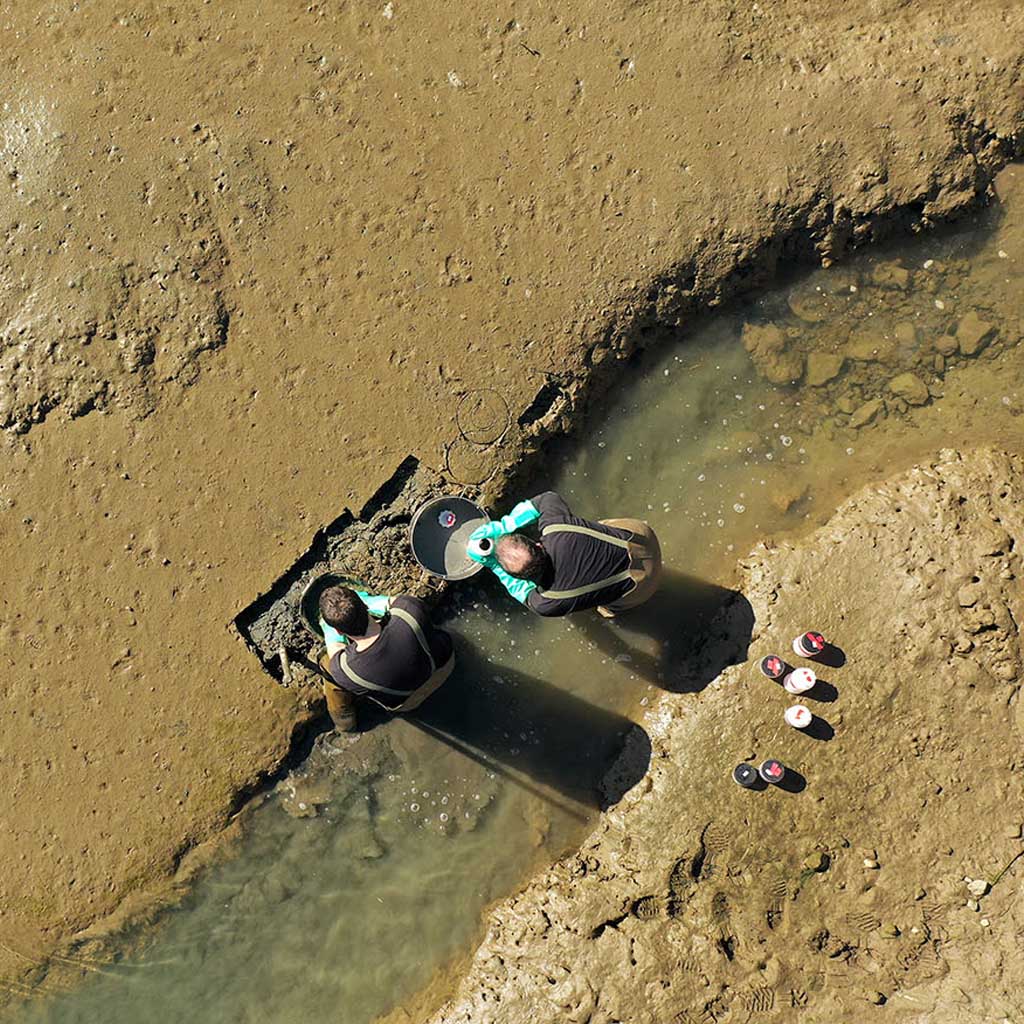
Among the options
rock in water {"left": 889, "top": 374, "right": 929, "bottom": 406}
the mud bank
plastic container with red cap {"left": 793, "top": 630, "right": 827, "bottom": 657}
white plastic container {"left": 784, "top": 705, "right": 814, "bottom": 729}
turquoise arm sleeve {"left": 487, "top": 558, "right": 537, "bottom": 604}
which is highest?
turquoise arm sleeve {"left": 487, "top": 558, "right": 537, "bottom": 604}

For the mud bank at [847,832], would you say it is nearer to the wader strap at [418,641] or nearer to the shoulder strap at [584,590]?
the shoulder strap at [584,590]

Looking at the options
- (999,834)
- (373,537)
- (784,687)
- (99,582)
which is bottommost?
(999,834)

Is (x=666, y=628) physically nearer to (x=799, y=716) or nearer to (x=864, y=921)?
(x=799, y=716)

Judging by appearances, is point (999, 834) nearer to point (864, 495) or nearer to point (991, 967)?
point (991, 967)

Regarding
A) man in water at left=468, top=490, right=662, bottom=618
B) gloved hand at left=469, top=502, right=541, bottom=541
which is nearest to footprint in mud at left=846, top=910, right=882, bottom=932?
man in water at left=468, top=490, right=662, bottom=618

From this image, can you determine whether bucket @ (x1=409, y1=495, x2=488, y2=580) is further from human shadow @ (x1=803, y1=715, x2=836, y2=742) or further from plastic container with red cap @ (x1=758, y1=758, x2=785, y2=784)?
human shadow @ (x1=803, y1=715, x2=836, y2=742)

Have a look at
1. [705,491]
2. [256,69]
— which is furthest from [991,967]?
[256,69]
